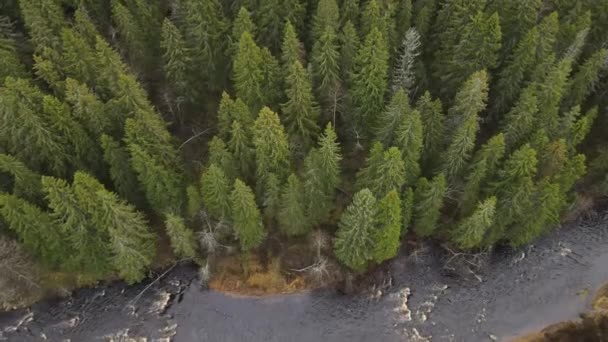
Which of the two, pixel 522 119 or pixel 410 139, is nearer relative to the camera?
pixel 410 139

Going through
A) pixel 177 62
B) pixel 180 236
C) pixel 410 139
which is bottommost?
pixel 180 236

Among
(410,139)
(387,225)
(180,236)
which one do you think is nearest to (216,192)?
(180,236)

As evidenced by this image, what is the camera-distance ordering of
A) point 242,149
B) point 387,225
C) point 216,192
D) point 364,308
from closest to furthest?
point 387,225 → point 216,192 → point 242,149 → point 364,308

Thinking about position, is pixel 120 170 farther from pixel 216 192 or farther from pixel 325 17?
pixel 325 17

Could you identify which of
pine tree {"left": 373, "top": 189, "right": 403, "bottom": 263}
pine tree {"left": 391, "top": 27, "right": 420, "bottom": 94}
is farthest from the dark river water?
pine tree {"left": 391, "top": 27, "right": 420, "bottom": 94}

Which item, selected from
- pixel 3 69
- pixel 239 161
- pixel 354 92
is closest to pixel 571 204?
pixel 354 92

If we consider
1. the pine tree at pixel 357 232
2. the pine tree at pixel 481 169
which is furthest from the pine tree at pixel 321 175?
the pine tree at pixel 481 169
